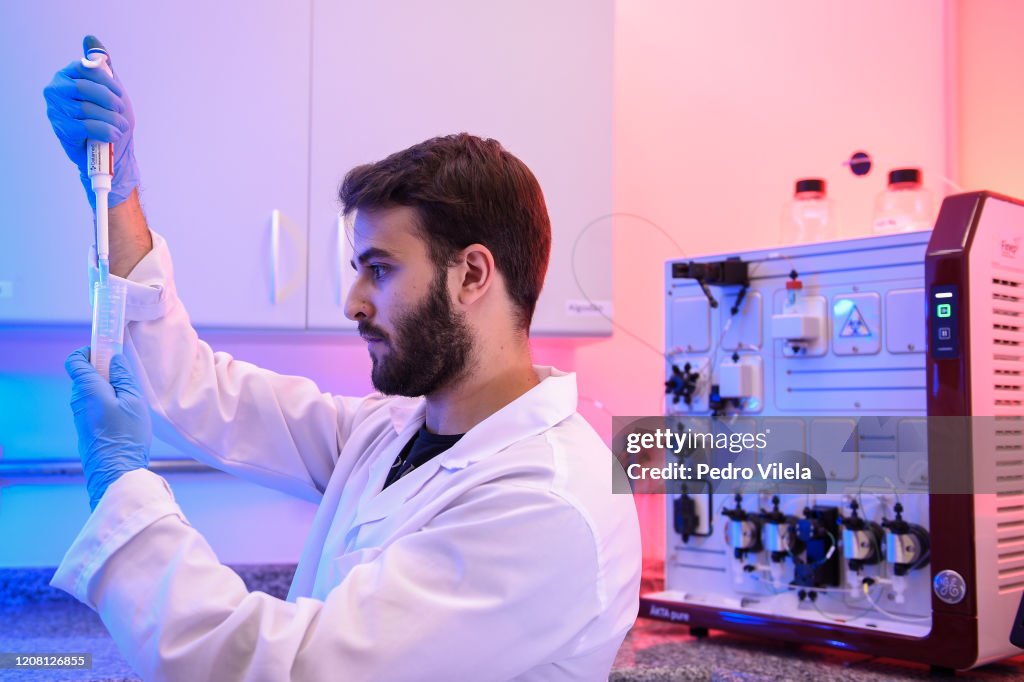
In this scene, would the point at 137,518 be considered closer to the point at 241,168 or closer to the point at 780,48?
the point at 241,168

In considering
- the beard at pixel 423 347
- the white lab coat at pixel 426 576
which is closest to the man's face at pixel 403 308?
the beard at pixel 423 347

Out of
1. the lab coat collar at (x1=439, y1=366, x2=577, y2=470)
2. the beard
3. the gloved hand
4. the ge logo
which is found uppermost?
the gloved hand

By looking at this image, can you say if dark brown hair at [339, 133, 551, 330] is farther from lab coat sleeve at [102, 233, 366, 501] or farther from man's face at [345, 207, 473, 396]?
lab coat sleeve at [102, 233, 366, 501]

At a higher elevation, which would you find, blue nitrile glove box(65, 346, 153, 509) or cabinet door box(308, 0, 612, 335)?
cabinet door box(308, 0, 612, 335)

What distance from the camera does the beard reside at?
1.19 metres

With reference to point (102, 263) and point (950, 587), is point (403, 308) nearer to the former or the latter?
point (102, 263)

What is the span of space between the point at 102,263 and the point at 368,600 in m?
0.53

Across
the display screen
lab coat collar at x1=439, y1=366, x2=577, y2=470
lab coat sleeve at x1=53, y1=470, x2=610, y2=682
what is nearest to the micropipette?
lab coat sleeve at x1=53, y1=470, x2=610, y2=682

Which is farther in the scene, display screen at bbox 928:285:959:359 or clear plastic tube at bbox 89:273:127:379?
display screen at bbox 928:285:959:359

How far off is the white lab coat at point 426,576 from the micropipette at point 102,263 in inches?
2.6

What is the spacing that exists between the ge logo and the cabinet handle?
1.14 meters

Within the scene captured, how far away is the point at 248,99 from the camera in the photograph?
180 cm

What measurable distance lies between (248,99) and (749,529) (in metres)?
1.13

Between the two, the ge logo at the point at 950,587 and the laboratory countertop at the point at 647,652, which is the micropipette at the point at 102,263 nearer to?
the laboratory countertop at the point at 647,652
